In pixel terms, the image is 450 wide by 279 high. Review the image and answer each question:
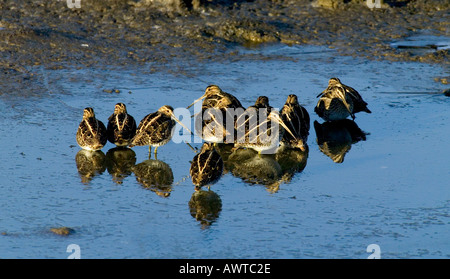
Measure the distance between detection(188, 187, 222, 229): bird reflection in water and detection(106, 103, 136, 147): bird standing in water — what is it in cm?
181

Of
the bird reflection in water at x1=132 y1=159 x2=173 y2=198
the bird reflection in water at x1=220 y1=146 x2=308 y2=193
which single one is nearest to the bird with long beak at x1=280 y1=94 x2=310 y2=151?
the bird reflection in water at x1=220 y1=146 x2=308 y2=193

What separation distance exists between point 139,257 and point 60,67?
7.00 metres

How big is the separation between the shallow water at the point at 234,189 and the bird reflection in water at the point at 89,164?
0.08m

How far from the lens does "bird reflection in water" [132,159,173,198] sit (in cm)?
922

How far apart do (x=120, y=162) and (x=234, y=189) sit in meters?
1.79

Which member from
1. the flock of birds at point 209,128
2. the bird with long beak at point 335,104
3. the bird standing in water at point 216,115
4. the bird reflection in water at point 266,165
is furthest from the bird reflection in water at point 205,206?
the bird with long beak at point 335,104

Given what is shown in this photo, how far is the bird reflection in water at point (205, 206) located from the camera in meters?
8.34

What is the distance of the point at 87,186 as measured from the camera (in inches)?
363

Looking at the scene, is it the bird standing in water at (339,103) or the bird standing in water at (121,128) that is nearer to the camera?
the bird standing in water at (121,128)

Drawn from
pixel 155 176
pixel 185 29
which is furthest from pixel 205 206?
pixel 185 29

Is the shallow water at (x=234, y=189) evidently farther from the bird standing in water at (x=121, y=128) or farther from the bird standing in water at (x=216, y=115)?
the bird standing in water at (x=216, y=115)

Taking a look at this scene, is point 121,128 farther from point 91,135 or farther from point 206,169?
point 206,169

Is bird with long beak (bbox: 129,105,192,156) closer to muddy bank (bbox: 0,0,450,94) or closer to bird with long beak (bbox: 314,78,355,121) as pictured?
bird with long beak (bbox: 314,78,355,121)

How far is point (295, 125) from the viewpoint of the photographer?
10.6 m
